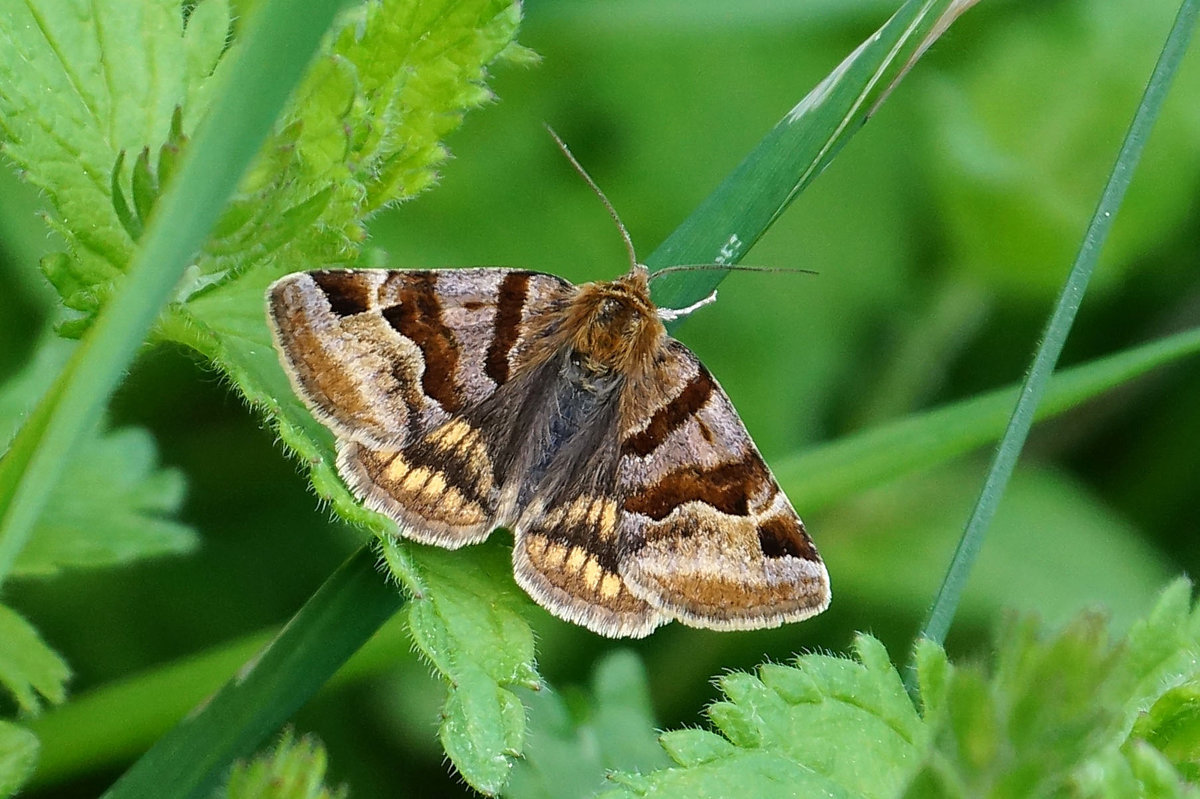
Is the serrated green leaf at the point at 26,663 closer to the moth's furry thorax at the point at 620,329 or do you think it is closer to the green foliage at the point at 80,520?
the green foliage at the point at 80,520

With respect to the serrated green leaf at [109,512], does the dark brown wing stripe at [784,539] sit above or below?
above

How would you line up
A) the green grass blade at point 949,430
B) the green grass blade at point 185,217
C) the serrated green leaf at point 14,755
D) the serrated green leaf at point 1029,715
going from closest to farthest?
the serrated green leaf at point 1029,715
the green grass blade at point 185,217
the serrated green leaf at point 14,755
the green grass blade at point 949,430

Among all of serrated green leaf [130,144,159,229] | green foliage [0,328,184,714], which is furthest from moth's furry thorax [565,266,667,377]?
green foliage [0,328,184,714]

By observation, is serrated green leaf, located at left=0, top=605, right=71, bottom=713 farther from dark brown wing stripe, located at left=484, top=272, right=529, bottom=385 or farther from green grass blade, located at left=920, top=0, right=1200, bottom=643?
green grass blade, located at left=920, top=0, right=1200, bottom=643

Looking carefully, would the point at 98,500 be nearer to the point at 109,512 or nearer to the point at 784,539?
the point at 109,512

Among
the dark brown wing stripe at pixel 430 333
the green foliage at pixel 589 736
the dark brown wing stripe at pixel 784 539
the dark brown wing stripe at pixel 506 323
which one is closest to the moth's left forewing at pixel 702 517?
the dark brown wing stripe at pixel 784 539

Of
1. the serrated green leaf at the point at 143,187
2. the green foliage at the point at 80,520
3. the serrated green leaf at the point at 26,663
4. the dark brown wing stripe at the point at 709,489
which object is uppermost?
the serrated green leaf at the point at 143,187

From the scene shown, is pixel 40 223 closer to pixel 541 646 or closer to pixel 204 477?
pixel 204 477

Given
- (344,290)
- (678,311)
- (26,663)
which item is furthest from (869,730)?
(26,663)

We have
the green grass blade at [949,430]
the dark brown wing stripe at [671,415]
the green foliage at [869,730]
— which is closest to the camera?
the green foliage at [869,730]
